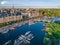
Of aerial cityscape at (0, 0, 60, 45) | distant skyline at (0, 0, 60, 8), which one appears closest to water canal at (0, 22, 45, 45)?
aerial cityscape at (0, 0, 60, 45)

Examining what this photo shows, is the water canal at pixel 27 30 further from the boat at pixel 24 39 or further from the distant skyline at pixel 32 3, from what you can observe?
the distant skyline at pixel 32 3

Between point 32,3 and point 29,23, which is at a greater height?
point 32,3

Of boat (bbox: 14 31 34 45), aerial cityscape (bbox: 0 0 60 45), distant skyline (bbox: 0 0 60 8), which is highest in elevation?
distant skyline (bbox: 0 0 60 8)

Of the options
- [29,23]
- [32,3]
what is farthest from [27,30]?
[32,3]

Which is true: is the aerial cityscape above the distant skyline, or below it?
below

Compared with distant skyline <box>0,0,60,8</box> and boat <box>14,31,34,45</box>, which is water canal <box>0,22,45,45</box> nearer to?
boat <box>14,31,34,45</box>

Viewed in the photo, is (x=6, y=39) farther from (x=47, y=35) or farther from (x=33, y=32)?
(x=47, y=35)

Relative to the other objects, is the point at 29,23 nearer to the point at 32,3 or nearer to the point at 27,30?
the point at 27,30
